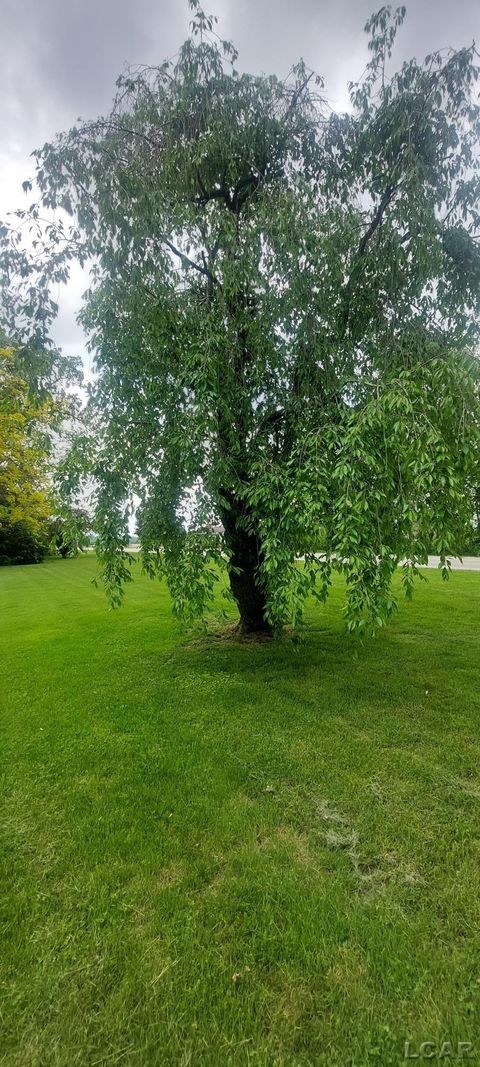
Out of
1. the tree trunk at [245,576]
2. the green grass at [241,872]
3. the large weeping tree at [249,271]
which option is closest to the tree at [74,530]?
the large weeping tree at [249,271]

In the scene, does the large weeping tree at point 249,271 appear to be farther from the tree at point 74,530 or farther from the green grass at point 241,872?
the green grass at point 241,872

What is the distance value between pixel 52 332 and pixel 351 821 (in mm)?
5087

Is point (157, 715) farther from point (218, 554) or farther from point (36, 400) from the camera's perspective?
point (36, 400)

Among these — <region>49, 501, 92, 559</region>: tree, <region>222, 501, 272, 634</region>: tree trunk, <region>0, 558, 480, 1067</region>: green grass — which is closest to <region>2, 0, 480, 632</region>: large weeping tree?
<region>49, 501, 92, 559</region>: tree

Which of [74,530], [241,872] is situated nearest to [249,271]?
[74,530]

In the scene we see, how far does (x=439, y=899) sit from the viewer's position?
6.43ft

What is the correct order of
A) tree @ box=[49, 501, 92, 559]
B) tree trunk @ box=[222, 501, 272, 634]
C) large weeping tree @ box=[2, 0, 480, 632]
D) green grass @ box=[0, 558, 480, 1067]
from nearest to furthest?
green grass @ box=[0, 558, 480, 1067]
large weeping tree @ box=[2, 0, 480, 632]
tree @ box=[49, 501, 92, 559]
tree trunk @ box=[222, 501, 272, 634]

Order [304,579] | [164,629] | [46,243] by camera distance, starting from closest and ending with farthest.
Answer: [304,579] < [46,243] < [164,629]

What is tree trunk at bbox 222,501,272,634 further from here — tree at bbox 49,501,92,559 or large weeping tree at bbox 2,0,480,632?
tree at bbox 49,501,92,559

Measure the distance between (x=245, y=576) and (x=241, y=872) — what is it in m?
3.77

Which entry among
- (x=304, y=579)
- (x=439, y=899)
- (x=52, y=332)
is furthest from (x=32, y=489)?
(x=439, y=899)

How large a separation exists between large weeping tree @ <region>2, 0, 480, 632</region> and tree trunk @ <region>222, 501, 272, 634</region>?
1.24ft

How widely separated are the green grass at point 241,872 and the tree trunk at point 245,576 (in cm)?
142

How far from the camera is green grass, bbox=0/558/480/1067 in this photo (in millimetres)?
1492
